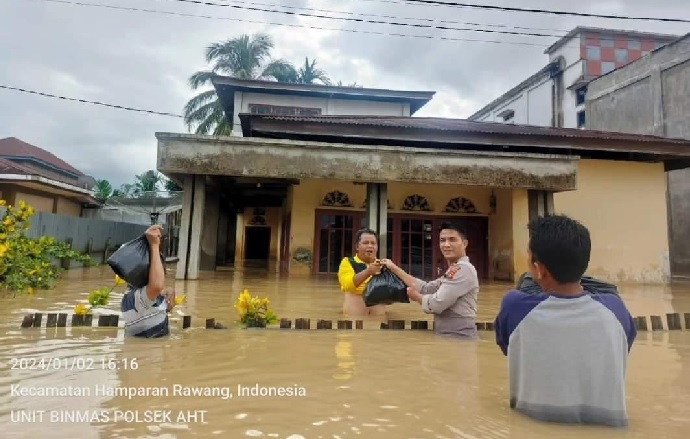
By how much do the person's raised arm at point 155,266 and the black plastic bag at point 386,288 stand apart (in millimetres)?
2117

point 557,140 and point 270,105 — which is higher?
point 270,105

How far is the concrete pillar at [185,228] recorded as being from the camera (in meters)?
10.3

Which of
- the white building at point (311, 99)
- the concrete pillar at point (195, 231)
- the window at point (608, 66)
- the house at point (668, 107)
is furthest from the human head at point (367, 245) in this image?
the window at point (608, 66)

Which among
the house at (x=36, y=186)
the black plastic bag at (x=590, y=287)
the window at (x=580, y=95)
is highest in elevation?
the window at (x=580, y=95)

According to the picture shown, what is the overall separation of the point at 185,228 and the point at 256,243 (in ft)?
47.7

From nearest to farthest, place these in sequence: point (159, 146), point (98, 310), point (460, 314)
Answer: point (460, 314), point (98, 310), point (159, 146)

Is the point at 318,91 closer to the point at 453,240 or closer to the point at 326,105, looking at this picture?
the point at 326,105

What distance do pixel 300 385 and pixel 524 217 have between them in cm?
1138

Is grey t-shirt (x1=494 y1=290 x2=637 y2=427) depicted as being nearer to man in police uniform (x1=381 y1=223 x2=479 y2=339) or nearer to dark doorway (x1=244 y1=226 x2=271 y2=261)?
man in police uniform (x1=381 y1=223 x2=479 y2=339)

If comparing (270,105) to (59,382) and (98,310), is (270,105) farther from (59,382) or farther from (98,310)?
(59,382)

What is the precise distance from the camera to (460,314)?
4.25 metres

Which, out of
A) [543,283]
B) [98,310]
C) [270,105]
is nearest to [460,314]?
[543,283]

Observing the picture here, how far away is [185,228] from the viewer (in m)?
10.3

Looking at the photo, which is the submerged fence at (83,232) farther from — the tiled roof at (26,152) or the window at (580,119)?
the window at (580,119)
